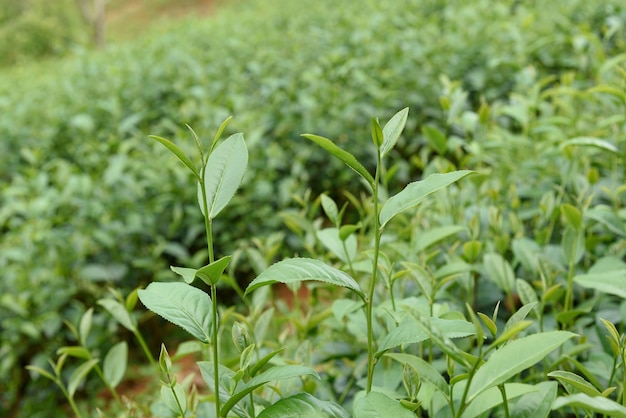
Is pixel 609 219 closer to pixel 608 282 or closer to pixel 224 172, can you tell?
pixel 608 282

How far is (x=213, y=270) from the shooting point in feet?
1.99

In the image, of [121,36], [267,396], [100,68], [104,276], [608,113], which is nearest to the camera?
[267,396]

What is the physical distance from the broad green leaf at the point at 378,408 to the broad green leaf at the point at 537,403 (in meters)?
0.13

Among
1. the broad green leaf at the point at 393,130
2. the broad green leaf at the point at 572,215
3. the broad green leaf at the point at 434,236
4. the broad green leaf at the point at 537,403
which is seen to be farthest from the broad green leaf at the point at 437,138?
the broad green leaf at the point at 537,403

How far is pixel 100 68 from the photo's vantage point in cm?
399

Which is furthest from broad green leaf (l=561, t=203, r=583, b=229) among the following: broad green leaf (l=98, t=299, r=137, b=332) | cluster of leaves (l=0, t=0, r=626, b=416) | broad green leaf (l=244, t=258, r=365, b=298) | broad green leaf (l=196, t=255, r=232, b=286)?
broad green leaf (l=98, t=299, r=137, b=332)

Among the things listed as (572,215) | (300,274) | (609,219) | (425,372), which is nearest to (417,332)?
(425,372)

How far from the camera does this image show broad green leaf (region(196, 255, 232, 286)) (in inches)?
23.3

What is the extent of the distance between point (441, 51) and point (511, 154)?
1.35 m

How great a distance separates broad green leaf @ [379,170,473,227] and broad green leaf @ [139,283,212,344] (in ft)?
0.77

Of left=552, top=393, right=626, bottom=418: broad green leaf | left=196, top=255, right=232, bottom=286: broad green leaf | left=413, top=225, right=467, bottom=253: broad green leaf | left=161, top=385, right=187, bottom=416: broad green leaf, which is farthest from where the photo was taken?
left=413, top=225, right=467, bottom=253: broad green leaf

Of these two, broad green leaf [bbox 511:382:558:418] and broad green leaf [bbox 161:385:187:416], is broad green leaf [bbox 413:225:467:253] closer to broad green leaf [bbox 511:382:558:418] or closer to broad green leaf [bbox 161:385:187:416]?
broad green leaf [bbox 511:382:558:418]

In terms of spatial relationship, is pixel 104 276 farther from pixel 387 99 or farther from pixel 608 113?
pixel 608 113

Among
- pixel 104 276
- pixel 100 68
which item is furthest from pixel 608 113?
pixel 100 68
